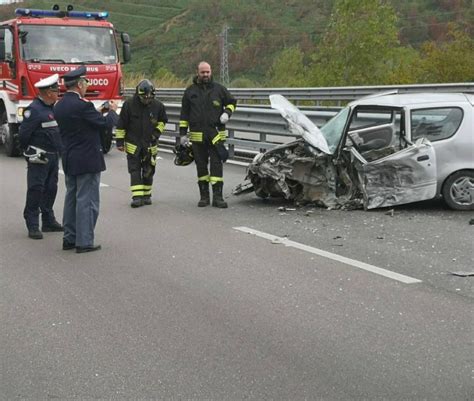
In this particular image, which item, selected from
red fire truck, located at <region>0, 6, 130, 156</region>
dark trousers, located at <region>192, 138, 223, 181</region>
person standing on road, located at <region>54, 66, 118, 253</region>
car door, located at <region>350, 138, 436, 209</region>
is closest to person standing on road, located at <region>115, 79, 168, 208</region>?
dark trousers, located at <region>192, 138, 223, 181</region>

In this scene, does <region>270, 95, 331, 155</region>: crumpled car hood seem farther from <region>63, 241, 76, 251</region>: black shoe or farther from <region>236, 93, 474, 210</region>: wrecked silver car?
<region>63, 241, 76, 251</region>: black shoe

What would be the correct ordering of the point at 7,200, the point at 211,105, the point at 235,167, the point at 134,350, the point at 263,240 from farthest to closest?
the point at 235,167 → the point at 7,200 → the point at 211,105 → the point at 263,240 → the point at 134,350

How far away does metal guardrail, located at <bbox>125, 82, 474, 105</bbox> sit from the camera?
49.9 ft

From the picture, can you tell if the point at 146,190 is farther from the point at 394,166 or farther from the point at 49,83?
the point at 394,166

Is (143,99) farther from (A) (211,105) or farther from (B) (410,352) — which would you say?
(B) (410,352)

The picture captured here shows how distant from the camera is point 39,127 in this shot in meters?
7.84

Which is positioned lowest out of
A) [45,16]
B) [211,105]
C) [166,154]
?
[166,154]

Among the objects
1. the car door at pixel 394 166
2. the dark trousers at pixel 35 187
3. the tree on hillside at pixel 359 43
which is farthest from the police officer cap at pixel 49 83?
the tree on hillside at pixel 359 43

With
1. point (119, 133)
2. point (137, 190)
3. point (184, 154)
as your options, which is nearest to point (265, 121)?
point (184, 154)

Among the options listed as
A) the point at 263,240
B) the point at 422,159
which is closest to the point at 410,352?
the point at 263,240

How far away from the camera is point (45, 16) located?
15.7 metres

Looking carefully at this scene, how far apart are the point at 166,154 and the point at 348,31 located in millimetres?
47787

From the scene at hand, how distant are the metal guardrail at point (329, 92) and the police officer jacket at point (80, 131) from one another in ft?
29.4

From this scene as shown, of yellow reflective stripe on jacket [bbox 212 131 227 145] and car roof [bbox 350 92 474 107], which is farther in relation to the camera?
yellow reflective stripe on jacket [bbox 212 131 227 145]
